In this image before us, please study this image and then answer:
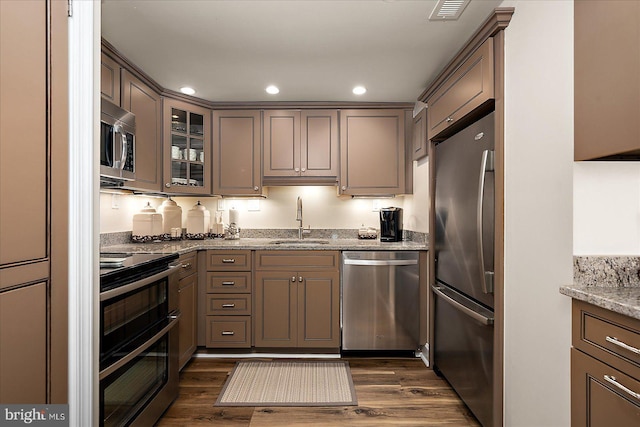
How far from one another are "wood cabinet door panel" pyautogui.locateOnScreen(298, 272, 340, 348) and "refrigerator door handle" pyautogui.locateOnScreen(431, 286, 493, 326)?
0.84 m

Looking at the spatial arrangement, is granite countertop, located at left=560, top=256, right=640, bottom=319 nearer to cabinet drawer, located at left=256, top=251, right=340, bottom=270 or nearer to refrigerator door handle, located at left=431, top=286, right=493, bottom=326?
refrigerator door handle, located at left=431, top=286, right=493, bottom=326

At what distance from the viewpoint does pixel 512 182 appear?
172 cm

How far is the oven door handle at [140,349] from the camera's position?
1.47m

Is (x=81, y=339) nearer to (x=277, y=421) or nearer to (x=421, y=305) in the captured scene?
(x=277, y=421)

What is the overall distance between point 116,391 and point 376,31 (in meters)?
2.31

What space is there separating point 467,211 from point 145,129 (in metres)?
2.46

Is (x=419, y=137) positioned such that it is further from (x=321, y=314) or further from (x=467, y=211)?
(x=321, y=314)

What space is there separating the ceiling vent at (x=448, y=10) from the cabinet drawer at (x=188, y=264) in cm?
230

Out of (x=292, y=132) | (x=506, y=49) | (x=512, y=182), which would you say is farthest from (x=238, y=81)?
(x=512, y=182)

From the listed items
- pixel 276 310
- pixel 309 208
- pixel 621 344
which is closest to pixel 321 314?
pixel 276 310

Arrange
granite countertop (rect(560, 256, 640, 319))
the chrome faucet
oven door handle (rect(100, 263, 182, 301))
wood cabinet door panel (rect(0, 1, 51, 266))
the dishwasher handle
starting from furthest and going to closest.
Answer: the chrome faucet → the dishwasher handle → oven door handle (rect(100, 263, 182, 301)) → granite countertop (rect(560, 256, 640, 319)) → wood cabinet door panel (rect(0, 1, 51, 266))

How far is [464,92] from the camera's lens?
2100 mm

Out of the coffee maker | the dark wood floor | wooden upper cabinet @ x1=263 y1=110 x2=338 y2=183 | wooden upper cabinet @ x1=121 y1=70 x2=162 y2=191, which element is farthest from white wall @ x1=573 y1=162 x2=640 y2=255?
wooden upper cabinet @ x1=121 y1=70 x2=162 y2=191

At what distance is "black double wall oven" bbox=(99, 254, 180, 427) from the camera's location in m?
1.50
